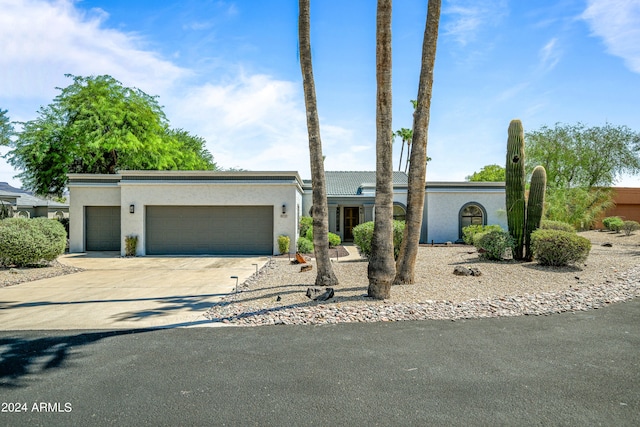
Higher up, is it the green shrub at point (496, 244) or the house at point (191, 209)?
the house at point (191, 209)

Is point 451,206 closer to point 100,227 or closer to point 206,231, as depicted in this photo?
point 206,231

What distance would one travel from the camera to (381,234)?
24.9 feet

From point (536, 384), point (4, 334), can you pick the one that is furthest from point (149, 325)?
point (536, 384)

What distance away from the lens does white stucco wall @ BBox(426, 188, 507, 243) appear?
834 inches

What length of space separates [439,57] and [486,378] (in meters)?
7.21

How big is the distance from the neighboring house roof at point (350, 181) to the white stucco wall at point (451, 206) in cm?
245

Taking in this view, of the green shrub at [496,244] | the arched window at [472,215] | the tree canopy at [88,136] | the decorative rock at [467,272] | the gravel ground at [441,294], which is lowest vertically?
the gravel ground at [441,294]

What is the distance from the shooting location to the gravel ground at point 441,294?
666 cm

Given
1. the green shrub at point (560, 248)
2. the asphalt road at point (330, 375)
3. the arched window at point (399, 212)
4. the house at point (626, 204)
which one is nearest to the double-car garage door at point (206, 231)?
the arched window at point (399, 212)

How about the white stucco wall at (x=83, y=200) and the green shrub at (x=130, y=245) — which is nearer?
the green shrub at (x=130, y=245)

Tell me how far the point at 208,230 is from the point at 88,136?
9288 millimetres

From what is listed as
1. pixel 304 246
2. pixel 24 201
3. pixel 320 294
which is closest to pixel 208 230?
pixel 304 246

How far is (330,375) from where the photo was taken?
417 cm

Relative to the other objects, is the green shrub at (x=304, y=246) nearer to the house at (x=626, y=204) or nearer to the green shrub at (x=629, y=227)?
the green shrub at (x=629, y=227)
